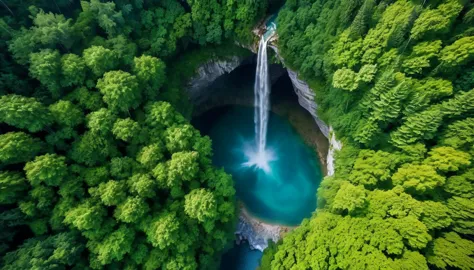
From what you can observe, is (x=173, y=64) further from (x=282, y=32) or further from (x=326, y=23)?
(x=326, y=23)

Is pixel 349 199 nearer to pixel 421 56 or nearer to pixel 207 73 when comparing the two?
pixel 421 56

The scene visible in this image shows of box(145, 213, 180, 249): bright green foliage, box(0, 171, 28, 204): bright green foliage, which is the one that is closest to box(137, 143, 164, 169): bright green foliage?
box(145, 213, 180, 249): bright green foliage

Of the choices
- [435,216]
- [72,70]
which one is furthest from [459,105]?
[72,70]

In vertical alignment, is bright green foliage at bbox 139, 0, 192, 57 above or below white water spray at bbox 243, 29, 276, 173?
above

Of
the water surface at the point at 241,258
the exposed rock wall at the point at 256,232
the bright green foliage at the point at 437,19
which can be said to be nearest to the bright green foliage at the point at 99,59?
the exposed rock wall at the point at 256,232

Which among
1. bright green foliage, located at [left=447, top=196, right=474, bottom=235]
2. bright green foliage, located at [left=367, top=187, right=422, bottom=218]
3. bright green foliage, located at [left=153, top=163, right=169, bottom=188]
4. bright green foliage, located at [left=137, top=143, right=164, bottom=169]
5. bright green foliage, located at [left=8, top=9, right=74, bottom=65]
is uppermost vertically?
bright green foliage, located at [left=8, top=9, right=74, bottom=65]

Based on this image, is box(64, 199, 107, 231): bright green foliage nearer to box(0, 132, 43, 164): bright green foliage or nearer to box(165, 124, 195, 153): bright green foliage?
box(0, 132, 43, 164): bright green foliage

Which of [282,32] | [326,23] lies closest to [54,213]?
[282,32]
